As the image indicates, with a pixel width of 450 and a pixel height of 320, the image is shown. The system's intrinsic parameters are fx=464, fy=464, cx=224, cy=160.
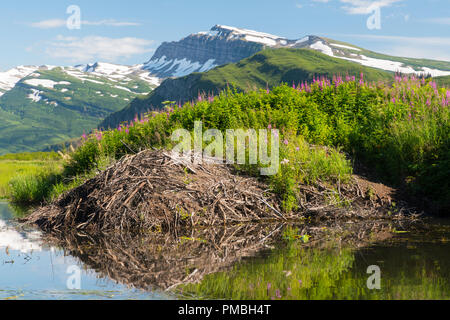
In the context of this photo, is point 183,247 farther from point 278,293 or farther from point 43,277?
point 278,293

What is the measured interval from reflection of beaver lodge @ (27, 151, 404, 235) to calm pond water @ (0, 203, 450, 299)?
1476mm

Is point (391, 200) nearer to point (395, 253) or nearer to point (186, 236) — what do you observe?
point (395, 253)

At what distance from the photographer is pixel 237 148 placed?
13.6 meters

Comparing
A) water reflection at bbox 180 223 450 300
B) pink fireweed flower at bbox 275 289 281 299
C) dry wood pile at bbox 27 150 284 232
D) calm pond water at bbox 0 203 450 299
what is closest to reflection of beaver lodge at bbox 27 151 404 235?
dry wood pile at bbox 27 150 284 232

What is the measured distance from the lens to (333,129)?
1573 centimetres

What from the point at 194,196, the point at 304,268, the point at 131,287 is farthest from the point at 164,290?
the point at 194,196

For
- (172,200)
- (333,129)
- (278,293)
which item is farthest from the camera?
(333,129)

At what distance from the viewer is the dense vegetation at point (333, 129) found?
12.8 meters

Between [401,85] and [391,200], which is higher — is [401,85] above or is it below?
above

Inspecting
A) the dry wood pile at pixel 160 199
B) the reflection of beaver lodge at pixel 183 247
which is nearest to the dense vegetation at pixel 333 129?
the dry wood pile at pixel 160 199

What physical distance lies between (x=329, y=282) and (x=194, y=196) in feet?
18.9

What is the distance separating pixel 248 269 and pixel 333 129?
9.60 m

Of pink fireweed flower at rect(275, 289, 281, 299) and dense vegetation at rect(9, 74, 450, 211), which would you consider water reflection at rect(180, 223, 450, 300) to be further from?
dense vegetation at rect(9, 74, 450, 211)

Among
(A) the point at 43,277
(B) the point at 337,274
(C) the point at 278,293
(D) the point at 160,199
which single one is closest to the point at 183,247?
(D) the point at 160,199
